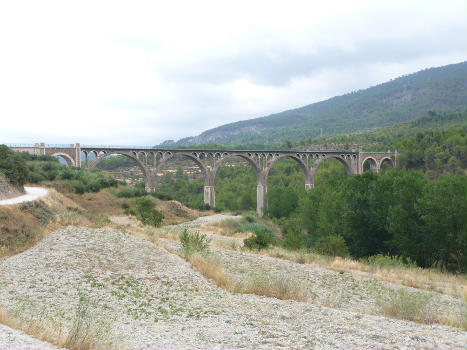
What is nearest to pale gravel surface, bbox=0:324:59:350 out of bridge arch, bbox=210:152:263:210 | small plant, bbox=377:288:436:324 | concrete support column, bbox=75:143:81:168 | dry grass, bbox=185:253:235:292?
dry grass, bbox=185:253:235:292

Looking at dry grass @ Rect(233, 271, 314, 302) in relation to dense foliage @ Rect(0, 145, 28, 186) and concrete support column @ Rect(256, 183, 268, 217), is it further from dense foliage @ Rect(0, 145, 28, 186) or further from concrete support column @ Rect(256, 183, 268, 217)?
concrete support column @ Rect(256, 183, 268, 217)

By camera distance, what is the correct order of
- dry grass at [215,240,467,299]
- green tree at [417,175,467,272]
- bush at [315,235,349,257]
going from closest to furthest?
1. dry grass at [215,240,467,299]
2. green tree at [417,175,467,272]
3. bush at [315,235,349,257]

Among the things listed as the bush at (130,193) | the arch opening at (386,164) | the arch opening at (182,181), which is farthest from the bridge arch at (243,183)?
the arch opening at (386,164)

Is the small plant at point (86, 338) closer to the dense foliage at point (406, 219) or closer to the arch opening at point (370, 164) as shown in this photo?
the dense foliage at point (406, 219)

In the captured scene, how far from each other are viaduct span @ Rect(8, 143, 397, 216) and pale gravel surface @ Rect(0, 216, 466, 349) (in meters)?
28.8

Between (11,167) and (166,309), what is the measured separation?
15639mm

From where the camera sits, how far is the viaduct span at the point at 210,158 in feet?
128

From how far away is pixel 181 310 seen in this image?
835 centimetres

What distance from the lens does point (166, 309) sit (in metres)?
8.38

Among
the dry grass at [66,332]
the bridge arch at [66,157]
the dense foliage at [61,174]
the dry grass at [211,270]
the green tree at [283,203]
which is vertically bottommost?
the green tree at [283,203]

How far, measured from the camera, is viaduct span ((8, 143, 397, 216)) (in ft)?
128

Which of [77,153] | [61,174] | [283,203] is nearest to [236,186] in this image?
[283,203]

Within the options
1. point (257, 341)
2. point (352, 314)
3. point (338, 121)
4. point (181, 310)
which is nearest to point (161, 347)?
point (257, 341)

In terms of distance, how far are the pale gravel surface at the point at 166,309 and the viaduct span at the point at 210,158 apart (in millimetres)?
28769
